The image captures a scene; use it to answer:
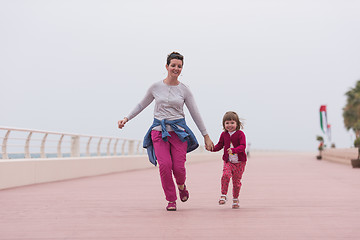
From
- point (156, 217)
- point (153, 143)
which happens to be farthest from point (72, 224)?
point (153, 143)

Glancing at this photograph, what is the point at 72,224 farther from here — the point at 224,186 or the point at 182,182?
the point at 224,186

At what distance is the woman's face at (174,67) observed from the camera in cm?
668

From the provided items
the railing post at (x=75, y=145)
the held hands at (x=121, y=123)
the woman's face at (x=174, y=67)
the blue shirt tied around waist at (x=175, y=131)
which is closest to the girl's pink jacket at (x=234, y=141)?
the blue shirt tied around waist at (x=175, y=131)

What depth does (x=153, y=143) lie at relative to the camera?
679 cm

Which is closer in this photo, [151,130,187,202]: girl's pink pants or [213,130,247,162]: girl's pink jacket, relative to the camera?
[151,130,187,202]: girl's pink pants

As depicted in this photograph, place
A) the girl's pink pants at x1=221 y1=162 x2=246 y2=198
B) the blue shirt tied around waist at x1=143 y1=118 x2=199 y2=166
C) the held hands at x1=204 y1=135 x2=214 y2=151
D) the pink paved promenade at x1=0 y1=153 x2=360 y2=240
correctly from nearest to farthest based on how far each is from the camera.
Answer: the pink paved promenade at x1=0 y1=153 x2=360 y2=240, the blue shirt tied around waist at x1=143 y1=118 x2=199 y2=166, the held hands at x1=204 y1=135 x2=214 y2=151, the girl's pink pants at x1=221 y1=162 x2=246 y2=198

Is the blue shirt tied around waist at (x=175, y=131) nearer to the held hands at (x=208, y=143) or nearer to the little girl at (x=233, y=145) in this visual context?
the held hands at (x=208, y=143)

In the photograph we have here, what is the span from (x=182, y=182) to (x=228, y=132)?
0.84 meters

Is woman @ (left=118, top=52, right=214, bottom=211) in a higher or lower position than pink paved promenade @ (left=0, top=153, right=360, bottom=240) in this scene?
higher

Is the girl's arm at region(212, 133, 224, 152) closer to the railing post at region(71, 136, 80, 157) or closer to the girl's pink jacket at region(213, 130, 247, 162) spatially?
the girl's pink jacket at region(213, 130, 247, 162)

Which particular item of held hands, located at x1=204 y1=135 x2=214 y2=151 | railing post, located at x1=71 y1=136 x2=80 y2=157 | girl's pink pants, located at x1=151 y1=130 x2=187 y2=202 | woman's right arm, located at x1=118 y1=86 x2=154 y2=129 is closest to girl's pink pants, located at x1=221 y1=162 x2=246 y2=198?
held hands, located at x1=204 y1=135 x2=214 y2=151

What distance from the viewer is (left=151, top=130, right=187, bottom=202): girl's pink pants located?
21.9ft

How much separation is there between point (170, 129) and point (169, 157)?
333 mm

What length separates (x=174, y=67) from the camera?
670 centimetres
